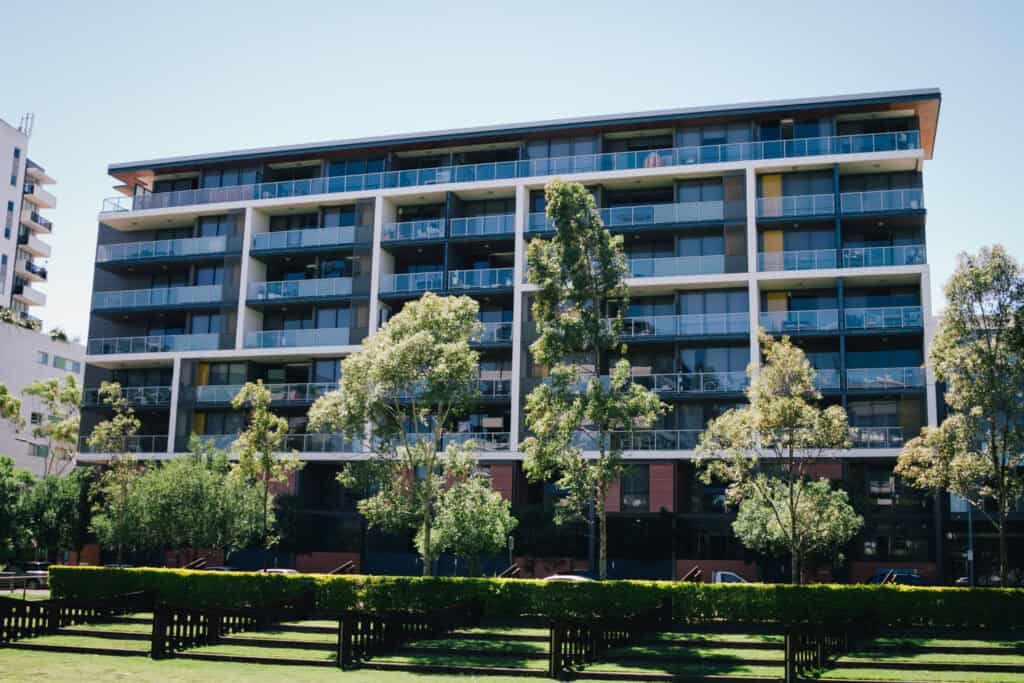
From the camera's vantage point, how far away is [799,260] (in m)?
49.9

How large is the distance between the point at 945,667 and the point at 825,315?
88.1ft

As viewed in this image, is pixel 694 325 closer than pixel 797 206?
Yes

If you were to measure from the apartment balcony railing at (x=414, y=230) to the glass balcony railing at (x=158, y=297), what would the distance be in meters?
10.1

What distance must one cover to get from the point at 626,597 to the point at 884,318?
75.9 ft

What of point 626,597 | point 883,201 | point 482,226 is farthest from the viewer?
point 482,226

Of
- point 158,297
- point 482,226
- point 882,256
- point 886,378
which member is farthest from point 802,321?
point 158,297

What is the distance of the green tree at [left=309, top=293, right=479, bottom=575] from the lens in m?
35.8

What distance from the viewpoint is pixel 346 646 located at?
2378 centimetres

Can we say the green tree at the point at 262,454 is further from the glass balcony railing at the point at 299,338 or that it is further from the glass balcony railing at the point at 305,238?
the glass balcony railing at the point at 305,238

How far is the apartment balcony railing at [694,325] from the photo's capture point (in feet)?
Result: 164

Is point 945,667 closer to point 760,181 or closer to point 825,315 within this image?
point 825,315

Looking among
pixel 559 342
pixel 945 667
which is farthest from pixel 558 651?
pixel 559 342

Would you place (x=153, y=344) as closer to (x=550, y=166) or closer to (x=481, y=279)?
(x=481, y=279)

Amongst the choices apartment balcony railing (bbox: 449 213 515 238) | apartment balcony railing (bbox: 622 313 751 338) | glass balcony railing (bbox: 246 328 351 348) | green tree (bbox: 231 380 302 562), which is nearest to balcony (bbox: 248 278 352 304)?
glass balcony railing (bbox: 246 328 351 348)
